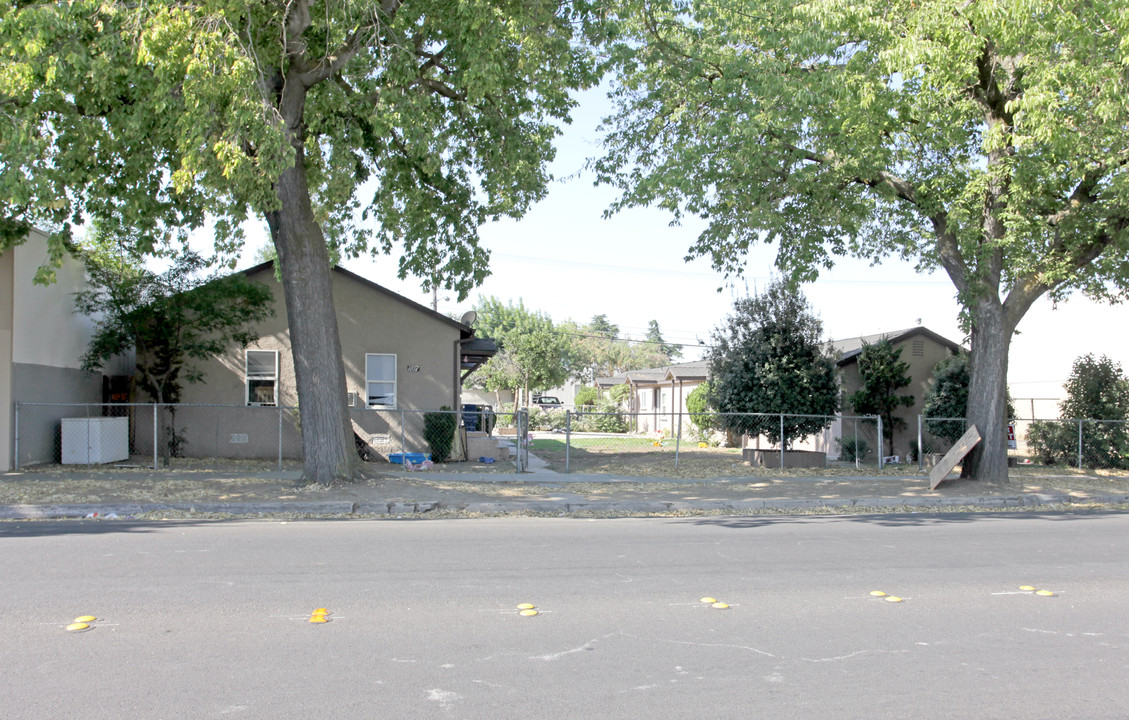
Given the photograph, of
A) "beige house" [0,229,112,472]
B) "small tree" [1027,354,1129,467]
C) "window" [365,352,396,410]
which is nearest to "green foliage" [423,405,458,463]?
"window" [365,352,396,410]

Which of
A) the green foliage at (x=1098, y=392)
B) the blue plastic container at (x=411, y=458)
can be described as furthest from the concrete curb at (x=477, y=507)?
the green foliage at (x=1098, y=392)

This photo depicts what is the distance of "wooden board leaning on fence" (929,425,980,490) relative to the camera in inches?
590

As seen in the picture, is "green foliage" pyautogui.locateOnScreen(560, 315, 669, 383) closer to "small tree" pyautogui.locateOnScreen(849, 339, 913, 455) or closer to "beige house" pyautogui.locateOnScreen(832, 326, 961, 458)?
"beige house" pyautogui.locateOnScreen(832, 326, 961, 458)

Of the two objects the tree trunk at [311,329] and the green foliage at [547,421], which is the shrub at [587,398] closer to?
the green foliage at [547,421]

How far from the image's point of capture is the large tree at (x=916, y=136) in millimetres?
12656

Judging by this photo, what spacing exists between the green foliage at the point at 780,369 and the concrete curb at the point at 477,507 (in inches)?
230

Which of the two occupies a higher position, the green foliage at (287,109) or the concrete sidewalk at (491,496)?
the green foliage at (287,109)

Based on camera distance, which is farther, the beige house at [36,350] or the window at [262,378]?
the window at [262,378]

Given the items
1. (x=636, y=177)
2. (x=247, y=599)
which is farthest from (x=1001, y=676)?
(x=636, y=177)

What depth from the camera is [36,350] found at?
15.9 metres

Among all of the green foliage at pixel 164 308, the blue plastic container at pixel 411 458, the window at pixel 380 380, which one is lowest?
the blue plastic container at pixel 411 458

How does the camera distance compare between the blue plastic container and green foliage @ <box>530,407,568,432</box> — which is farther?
green foliage @ <box>530,407,568,432</box>

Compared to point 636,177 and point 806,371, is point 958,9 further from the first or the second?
point 806,371

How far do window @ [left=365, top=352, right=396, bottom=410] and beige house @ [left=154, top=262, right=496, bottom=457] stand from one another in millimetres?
24
